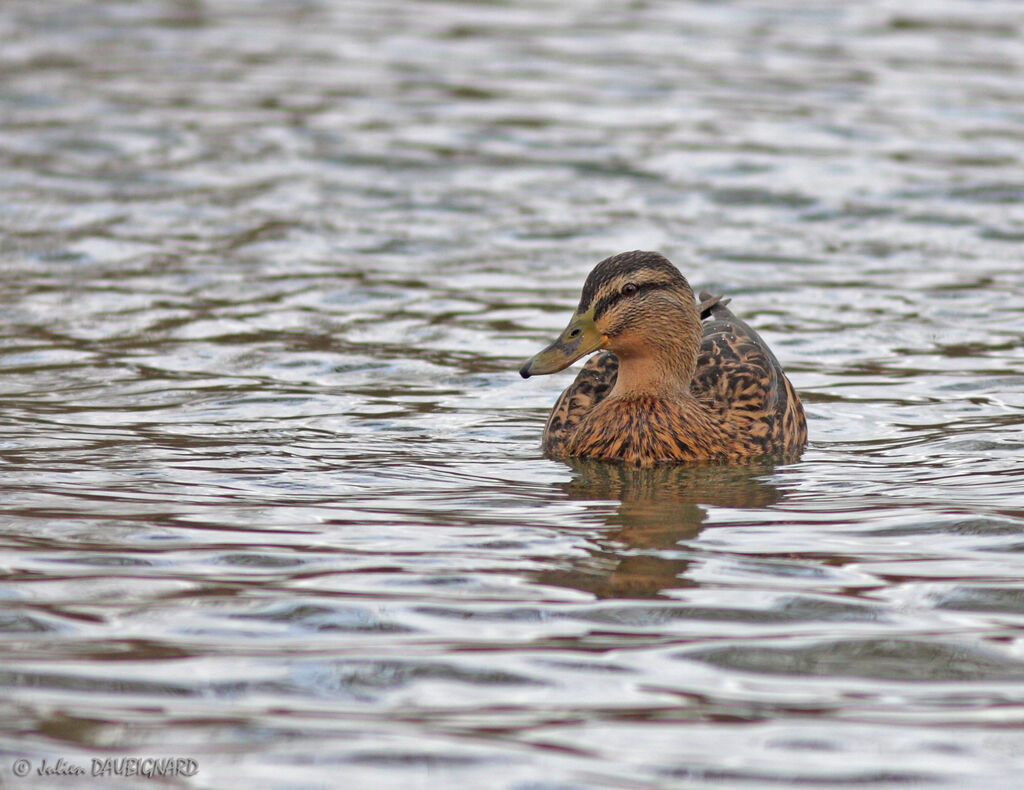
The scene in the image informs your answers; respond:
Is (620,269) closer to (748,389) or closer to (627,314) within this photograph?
(627,314)

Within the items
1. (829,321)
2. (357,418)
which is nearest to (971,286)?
(829,321)

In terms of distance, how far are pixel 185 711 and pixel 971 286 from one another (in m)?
9.11

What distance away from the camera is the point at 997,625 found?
6.58 m

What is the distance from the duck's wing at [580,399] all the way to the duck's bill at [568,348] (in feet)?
1.99

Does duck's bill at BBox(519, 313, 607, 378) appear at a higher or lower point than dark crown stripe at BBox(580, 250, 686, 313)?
lower

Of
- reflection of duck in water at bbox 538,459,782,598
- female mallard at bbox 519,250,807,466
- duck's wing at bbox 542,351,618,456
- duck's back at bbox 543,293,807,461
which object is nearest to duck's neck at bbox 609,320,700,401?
female mallard at bbox 519,250,807,466

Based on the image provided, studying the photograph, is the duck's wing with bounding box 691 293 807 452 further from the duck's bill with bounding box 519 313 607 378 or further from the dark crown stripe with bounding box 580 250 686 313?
the duck's bill with bounding box 519 313 607 378

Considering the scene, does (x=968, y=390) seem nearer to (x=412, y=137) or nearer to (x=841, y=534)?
(x=841, y=534)

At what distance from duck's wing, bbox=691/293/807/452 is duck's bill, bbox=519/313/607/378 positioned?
3.06 feet

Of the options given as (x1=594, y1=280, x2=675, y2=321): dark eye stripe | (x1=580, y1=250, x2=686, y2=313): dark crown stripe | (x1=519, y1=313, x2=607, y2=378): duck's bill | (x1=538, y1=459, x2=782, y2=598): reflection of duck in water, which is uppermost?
(x1=580, y1=250, x2=686, y2=313): dark crown stripe

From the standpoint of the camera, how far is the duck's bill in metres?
9.05

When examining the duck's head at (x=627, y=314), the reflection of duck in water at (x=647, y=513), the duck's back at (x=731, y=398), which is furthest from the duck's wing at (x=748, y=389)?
the duck's head at (x=627, y=314)

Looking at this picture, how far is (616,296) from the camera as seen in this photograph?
30.6 feet

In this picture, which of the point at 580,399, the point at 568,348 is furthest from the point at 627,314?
the point at 580,399
